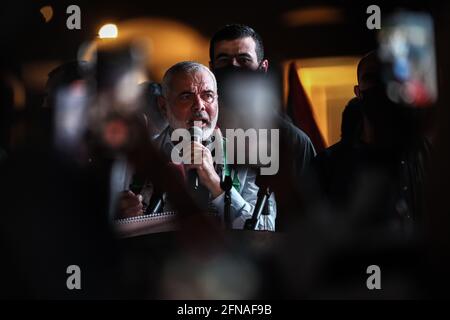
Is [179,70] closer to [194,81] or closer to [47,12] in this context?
[194,81]

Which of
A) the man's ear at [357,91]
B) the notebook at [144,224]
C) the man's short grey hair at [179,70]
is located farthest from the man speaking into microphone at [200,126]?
the man's ear at [357,91]

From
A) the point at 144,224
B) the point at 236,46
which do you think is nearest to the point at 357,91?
the point at 236,46

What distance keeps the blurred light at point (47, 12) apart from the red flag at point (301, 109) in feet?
2.10

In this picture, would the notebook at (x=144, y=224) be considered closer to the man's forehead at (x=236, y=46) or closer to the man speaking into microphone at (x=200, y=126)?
the man speaking into microphone at (x=200, y=126)

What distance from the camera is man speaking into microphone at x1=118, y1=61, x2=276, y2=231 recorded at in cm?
180

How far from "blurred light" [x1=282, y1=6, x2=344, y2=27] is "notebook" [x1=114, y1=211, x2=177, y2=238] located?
0.58m

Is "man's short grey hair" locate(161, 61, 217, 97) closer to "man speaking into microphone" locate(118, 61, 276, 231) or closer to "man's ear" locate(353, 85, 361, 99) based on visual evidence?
"man speaking into microphone" locate(118, 61, 276, 231)

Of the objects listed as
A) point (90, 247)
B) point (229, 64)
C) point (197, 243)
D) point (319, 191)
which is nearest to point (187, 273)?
point (197, 243)

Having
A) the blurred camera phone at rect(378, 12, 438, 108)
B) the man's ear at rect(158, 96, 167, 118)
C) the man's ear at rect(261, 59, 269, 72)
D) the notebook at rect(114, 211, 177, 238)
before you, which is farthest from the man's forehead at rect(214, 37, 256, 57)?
the notebook at rect(114, 211, 177, 238)

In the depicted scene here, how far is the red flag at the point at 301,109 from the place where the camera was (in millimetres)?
1816

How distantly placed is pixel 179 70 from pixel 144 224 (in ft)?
1.31

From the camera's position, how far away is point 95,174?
1.80 m
